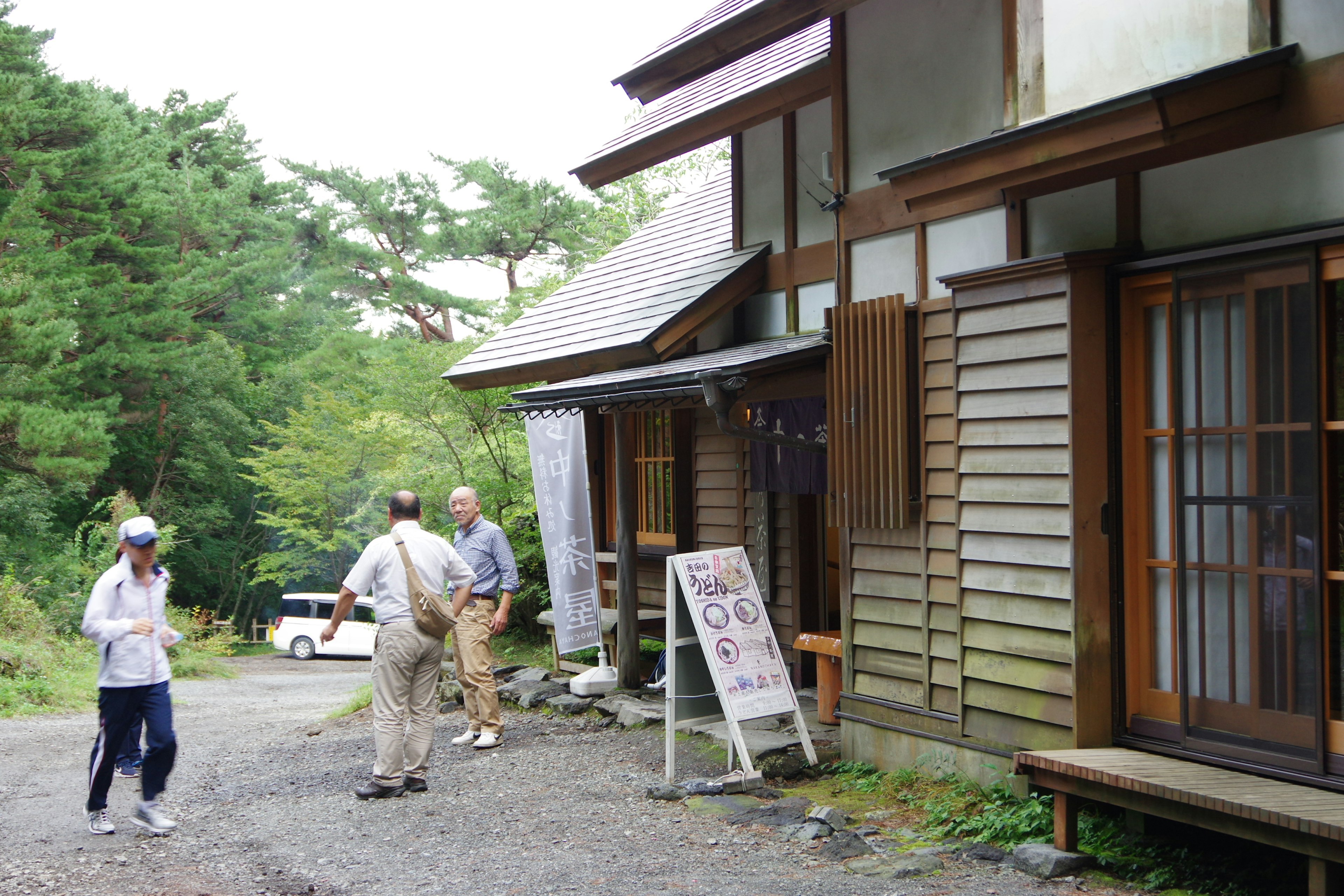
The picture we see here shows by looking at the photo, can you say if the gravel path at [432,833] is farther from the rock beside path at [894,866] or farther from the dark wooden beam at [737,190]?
the dark wooden beam at [737,190]

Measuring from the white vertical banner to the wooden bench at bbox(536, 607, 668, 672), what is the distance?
168 mm

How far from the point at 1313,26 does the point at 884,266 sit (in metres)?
2.76

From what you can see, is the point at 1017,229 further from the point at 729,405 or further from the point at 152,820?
the point at 152,820

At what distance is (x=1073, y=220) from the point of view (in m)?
5.62

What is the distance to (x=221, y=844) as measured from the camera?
6090 millimetres

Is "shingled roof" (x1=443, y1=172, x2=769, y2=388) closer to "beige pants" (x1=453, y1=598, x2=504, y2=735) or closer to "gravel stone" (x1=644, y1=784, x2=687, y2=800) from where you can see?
"beige pants" (x1=453, y1=598, x2=504, y2=735)

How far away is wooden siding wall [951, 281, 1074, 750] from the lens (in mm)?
5449

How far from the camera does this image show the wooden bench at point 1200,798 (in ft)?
13.4

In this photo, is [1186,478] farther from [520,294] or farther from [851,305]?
[520,294]

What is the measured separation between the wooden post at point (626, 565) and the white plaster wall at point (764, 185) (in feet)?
6.74

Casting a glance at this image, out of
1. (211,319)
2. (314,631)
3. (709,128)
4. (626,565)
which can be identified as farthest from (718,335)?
(211,319)

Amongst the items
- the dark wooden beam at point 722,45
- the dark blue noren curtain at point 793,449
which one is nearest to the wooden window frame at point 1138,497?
the dark wooden beam at point 722,45

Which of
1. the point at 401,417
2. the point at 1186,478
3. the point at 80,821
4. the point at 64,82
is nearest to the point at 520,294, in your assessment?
the point at 401,417

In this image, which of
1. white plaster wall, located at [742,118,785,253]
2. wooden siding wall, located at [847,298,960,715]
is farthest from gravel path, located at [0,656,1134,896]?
white plaster wall, located at [742,118,785,253]
